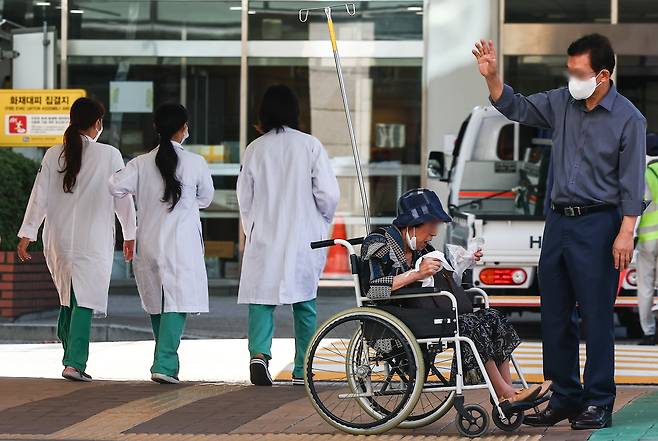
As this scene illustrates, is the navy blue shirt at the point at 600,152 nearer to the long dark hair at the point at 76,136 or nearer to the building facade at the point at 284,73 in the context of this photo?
the long dark hair at the point at 76,136

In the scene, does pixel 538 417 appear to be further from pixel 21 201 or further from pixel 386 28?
pixel 386 28

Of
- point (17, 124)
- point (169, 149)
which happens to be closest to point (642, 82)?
point (17, 124)

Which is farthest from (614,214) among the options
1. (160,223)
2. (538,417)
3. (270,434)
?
(160,223)

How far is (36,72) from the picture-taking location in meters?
19.0

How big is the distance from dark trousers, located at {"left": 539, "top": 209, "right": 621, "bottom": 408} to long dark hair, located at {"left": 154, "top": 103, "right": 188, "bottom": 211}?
309 cm

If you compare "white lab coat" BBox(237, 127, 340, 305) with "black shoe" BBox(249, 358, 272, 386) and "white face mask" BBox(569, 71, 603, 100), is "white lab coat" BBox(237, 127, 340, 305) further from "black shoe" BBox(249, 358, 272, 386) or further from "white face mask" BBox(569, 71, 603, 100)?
"white face mask" BBox(569, 71, 603, 100)

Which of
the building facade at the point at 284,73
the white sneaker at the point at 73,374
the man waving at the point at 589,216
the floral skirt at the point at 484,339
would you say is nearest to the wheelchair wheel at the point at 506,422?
the floral skirt at the point at 484,339

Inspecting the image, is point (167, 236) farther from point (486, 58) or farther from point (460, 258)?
A: point (486, 58)

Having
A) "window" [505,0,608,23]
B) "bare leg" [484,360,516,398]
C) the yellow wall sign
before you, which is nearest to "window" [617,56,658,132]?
"window" [505,0,608,23]

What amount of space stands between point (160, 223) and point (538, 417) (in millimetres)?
3334

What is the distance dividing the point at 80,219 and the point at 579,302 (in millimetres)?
3986

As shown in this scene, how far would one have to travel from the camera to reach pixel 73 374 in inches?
405

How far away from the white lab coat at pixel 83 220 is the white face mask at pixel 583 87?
3818mm

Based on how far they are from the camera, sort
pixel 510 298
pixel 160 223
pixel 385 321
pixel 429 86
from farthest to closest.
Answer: pixel 429 86 < pixel 510 298 < pixel 160 223 < pixel 385 321
